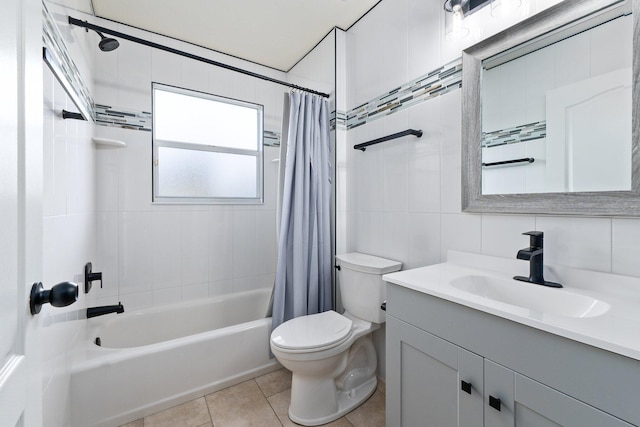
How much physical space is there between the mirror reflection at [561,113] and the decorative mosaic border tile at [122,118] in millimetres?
2284

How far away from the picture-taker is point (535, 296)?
1002 millimetres

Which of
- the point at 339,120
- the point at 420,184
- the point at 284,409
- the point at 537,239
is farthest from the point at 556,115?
the point at 284,409

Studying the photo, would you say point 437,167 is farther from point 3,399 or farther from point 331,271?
point 3,399

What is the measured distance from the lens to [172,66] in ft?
7.22

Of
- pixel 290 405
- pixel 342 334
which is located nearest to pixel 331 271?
pixel 342 334

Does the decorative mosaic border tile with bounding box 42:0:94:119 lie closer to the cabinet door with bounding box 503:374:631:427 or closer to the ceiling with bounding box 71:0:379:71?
the ceiling with bounding box 71:0:379:71

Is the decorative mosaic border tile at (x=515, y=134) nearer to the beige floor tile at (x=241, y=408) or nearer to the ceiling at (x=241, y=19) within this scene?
the ceiling at (x=241, y=19)

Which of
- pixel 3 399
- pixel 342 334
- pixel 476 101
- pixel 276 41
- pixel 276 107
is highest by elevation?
pixel 276 41

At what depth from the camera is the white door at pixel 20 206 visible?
0.44 metres

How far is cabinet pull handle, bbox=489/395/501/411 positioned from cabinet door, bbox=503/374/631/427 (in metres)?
0.04

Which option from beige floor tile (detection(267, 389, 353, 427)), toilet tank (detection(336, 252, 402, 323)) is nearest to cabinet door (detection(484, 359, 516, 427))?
toilet tank (detection(336, 252, 402, 323))

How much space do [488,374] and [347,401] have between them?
3.39 ft

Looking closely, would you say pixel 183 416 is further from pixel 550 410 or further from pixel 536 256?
pixel 536 256

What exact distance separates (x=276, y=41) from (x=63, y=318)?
2.26m
